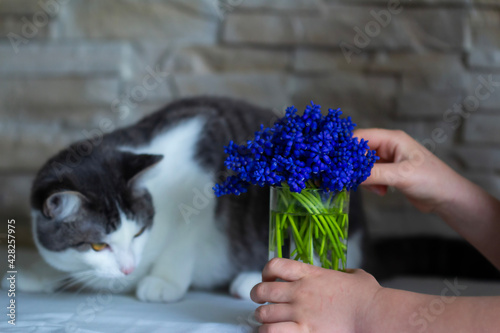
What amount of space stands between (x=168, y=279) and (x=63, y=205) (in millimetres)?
291

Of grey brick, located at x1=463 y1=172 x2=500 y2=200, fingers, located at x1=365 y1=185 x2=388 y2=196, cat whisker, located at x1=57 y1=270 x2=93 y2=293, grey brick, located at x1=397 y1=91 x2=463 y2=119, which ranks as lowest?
cat whisker, located at x1=57 y1=270 x2=93 y2=293

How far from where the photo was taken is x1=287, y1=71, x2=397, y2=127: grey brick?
1.67 meters

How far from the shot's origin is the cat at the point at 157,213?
3.43 ft

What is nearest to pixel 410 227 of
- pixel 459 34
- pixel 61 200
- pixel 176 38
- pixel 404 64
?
pixel 404 64

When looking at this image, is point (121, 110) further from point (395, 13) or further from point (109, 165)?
point (395, 13)

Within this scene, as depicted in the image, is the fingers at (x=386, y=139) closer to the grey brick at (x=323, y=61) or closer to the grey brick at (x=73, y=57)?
the grey brick at (x=323, y=61)

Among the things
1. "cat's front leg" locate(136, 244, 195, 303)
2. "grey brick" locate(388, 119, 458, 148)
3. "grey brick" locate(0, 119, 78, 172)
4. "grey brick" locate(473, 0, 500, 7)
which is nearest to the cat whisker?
"cat's front leg" locate(136, 244, 195, 303)

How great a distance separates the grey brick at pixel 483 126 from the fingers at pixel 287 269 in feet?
3.70

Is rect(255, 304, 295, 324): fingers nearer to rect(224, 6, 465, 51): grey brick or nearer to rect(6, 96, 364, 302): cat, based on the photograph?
rect(6, 96, 364, 302): cat

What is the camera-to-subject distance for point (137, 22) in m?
1.72

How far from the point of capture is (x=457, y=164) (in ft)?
5.55

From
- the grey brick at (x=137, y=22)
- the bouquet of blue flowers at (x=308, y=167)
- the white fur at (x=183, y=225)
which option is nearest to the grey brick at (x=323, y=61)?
the grey brick at (x=137, y=22)

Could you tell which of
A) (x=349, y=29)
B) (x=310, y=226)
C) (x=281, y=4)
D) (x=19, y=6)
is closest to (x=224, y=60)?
(x=281, y=4)

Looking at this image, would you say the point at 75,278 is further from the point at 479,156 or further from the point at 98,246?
the point at 479,156
